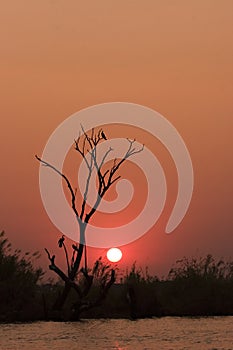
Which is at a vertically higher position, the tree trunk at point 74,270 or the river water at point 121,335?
the tree trunk at point 74,270

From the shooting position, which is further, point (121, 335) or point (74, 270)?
point (74, 270)

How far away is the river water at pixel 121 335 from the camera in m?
36.6

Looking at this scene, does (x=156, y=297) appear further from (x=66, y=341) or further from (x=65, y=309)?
(x=66, y=341)

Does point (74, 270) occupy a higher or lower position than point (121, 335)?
higher

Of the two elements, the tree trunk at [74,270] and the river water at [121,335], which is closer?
the river water at [121,335]

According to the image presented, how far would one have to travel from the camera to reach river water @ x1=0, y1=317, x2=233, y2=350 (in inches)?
1442

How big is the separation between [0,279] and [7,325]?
9.95 feet

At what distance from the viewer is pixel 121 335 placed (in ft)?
133

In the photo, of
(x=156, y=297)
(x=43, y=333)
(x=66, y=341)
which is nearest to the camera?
(x=66, y=341)

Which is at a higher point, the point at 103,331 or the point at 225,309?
the point at 225,309

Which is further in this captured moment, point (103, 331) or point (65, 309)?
point (65, 309)

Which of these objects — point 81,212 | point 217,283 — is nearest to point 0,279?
point 81,212

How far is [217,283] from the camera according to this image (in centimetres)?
5388

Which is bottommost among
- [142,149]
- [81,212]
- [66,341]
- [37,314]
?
[66,341]
